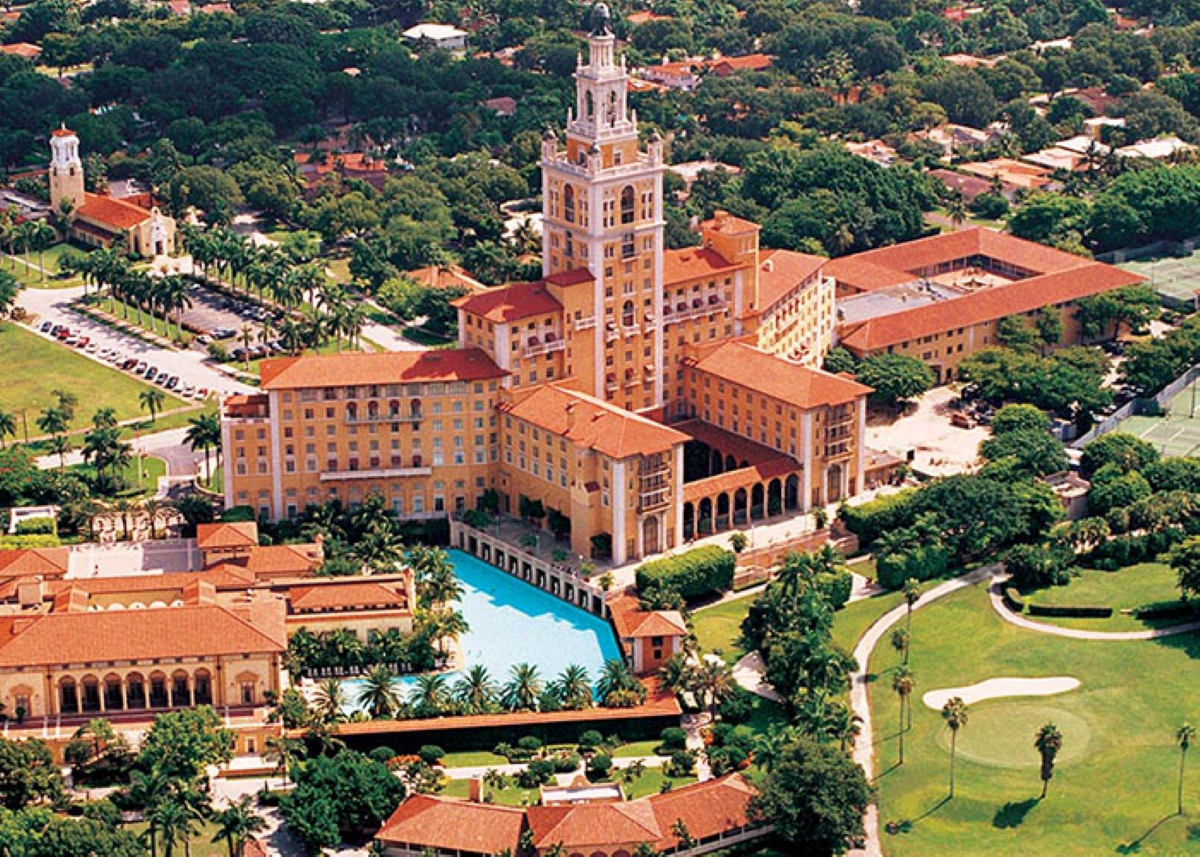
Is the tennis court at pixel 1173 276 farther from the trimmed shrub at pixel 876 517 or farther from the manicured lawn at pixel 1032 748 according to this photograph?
→ the manicured lawn at pixel 1032 748

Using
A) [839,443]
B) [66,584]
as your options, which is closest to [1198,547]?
[839,443]

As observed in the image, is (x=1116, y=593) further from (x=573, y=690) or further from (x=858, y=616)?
(x=573, y=690)

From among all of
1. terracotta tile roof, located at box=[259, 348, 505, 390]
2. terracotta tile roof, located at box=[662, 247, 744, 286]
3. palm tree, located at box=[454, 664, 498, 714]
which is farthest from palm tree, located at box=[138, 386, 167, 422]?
palm tree, located at box=[454, 664, 498, 714]

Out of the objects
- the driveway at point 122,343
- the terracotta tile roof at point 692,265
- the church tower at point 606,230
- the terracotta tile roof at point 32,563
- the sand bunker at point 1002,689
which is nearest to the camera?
the sand bunker at point 1002,689

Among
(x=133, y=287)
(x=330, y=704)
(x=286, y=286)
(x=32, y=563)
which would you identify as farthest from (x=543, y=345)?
(x=133, y=287)

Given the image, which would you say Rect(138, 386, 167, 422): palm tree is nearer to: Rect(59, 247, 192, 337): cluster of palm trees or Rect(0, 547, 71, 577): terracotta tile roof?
Rect(59, 247, 192, 337): cluster of palm trees

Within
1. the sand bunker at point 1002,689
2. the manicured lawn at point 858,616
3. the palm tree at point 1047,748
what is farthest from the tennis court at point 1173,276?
the palm tree at point 1047,748
